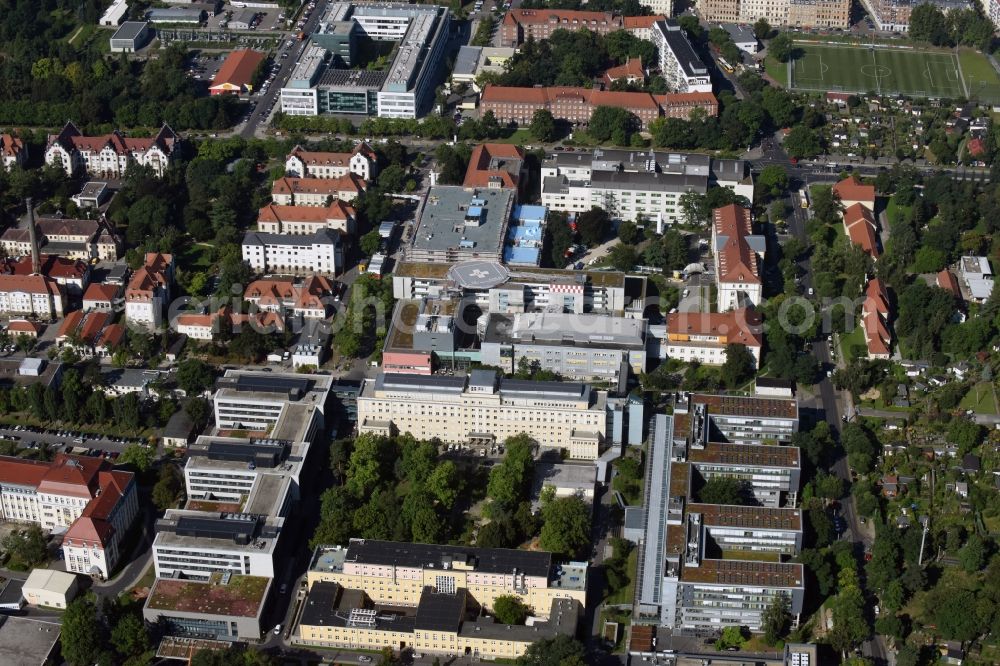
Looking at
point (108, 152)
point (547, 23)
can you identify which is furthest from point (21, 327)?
point (547, 23)

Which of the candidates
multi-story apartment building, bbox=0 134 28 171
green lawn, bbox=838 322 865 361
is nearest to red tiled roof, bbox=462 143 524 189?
green lawn, bbox=838 322 865 361

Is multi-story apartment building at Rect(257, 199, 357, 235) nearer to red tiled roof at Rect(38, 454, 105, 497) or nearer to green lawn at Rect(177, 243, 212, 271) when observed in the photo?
green lawn at Rect(177, 243, 212, 271)

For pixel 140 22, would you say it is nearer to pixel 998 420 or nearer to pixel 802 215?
pixel 802 215

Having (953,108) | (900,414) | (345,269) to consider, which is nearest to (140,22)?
(345,269)

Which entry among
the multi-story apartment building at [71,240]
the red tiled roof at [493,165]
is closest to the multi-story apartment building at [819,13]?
the red tiled roof at [493,165]

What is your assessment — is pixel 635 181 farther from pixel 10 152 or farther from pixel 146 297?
pixel 10 152

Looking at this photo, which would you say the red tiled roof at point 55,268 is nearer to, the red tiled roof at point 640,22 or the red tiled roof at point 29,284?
the red tiled roof at point 29,284
